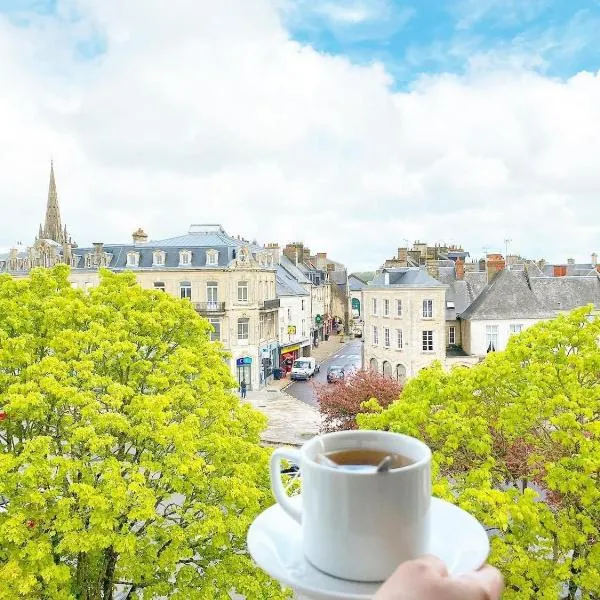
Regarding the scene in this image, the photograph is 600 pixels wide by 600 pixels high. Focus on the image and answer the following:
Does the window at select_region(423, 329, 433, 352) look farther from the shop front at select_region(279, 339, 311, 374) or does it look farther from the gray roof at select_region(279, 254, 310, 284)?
the gray roof at select_region(279, 254, 310, 284)

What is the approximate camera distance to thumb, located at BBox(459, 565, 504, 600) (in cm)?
162

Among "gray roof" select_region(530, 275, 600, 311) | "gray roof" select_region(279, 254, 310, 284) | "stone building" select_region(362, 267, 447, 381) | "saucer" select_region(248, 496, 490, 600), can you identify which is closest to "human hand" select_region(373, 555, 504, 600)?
"saucer" select_region(248, 496, 490, 600)

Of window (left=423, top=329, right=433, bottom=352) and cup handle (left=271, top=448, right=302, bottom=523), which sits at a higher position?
cup handle (left=271, top=448, right=302, bottom=523)

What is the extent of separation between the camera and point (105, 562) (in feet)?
32.6

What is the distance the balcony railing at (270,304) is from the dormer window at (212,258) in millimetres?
3995

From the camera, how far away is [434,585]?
1.57 meters

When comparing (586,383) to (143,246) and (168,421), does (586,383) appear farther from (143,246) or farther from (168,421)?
(143,246)

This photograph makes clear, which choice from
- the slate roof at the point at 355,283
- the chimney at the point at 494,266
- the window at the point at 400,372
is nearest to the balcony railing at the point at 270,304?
the window at the point at 400,372

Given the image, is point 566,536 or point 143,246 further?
point 143,246

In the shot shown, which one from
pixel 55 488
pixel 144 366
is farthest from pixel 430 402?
pixel 55 488

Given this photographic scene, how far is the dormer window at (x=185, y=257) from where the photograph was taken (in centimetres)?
3669

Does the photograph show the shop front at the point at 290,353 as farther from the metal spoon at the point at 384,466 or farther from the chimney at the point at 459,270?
the metal spoon at the point at 384,466

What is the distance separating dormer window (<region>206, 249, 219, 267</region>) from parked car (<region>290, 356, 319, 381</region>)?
10.3 meters

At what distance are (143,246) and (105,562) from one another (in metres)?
29.6
